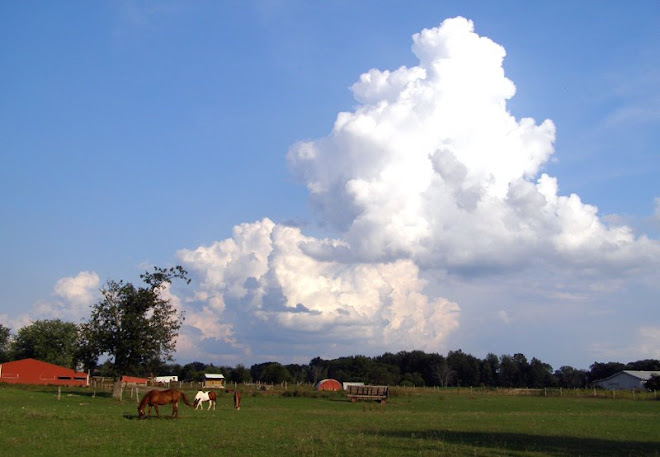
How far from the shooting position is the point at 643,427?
30406mm

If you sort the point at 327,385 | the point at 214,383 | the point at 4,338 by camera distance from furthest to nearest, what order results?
the point at 4,338
the point at 327,385
the point at 214,383

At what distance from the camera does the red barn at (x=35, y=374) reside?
94688mm

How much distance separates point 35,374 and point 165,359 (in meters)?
51.0

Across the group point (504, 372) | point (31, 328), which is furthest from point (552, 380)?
point (31, 328)

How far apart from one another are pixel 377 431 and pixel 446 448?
20.5 ft

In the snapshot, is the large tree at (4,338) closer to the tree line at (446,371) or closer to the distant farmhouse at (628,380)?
the tree line at (446,371)

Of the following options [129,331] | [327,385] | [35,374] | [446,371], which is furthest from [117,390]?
[446,371]

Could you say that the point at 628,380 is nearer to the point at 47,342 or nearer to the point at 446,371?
the point at 446,371

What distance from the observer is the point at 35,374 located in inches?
3814

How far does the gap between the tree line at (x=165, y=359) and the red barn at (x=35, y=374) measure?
2.88 metres

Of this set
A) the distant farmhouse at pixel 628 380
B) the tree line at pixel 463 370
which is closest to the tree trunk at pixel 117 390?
the distant farmhouse at pixel 628 380

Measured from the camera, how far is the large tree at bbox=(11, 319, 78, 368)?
126250 mm

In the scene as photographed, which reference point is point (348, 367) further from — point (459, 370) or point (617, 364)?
point (617, 364)

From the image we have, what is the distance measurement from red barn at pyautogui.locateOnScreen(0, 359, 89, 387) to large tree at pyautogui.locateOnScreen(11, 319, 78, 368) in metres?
26.9
